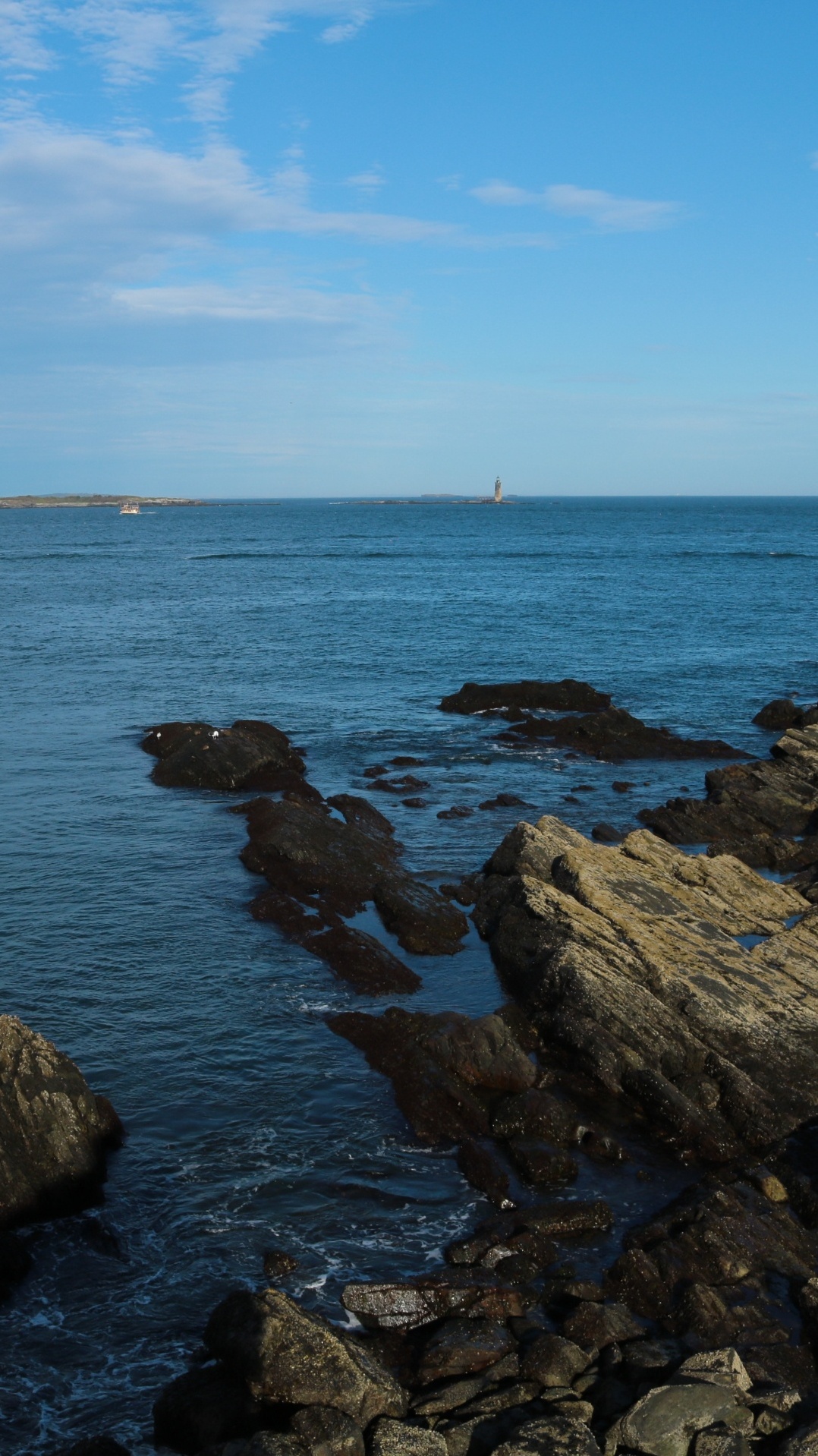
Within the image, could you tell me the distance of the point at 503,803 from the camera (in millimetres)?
37969

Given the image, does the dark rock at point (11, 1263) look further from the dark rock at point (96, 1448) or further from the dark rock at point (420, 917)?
the dark rock at point (420, 917)

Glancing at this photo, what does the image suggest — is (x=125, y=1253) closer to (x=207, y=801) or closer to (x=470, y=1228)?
(x=470, y=1228)

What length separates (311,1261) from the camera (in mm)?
15891

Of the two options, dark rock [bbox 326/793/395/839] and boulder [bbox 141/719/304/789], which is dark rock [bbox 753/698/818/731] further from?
dark rock [bbox 326/793/395/839]

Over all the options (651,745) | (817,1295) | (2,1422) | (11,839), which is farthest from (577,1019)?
(651,745)

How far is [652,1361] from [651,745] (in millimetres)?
33965

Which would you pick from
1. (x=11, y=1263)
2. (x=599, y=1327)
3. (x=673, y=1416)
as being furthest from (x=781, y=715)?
(x=11, y=1263)

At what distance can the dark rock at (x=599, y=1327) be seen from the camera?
14.1 metres

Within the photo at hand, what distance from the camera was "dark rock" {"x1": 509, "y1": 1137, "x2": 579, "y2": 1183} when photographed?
18.1 m

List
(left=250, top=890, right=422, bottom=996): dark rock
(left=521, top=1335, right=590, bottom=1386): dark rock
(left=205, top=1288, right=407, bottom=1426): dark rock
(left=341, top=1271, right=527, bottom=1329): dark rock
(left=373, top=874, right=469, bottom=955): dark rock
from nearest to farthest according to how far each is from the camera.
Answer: (left=205, top=1288, right=407, bottom=1426): dark rock, (left=521, top=1335, right=590, bottom=1386): dark rock, (left=341, top=1271, right=527, bottom=1329): dark rock, (left=250, top=890, right=422, bottom=996): dark rock, (left=373, top=874, right=469, bottom=955): dark rock

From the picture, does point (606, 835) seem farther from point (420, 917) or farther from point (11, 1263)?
point (11, 1263)

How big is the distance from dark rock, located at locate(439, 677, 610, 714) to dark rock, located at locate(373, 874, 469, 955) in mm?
25569

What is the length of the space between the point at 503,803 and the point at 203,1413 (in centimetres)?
2639

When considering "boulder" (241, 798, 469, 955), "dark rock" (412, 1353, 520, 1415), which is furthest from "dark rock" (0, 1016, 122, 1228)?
"boulder" (241, 798, 469, 955)
